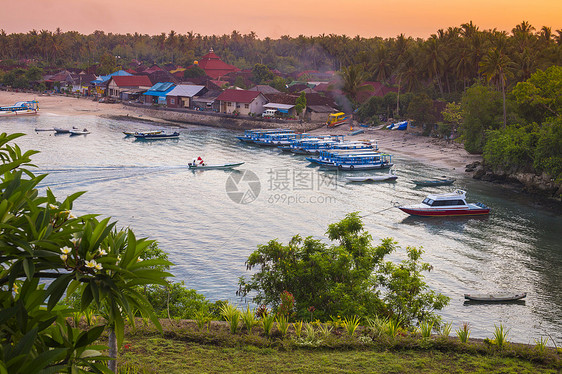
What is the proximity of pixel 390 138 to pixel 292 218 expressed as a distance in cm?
3857

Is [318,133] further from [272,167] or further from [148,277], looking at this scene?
[148,277]

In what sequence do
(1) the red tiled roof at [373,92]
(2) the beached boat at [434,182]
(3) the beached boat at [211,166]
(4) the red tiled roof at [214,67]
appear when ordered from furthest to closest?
(4) the red tiled roof at [214,67], (1) the red tiled roof at [373,92], (3) the beached boat at [211,166], (2) the beached boat at [434,182]

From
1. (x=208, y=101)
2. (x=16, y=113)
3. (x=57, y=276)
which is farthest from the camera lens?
(x=208, y=101)

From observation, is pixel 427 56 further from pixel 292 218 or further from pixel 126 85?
pixel 126 85

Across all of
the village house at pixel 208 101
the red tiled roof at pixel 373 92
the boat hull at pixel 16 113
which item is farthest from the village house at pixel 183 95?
the red tiled roof at pixel 373 92

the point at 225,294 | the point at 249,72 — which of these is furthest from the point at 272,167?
the point at 249,72

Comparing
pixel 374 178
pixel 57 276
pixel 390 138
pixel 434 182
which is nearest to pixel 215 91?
pixel 390 138

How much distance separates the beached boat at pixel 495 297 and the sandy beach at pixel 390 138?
31.1 m

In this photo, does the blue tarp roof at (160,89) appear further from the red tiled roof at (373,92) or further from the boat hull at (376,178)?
the boat hull at (376,178)

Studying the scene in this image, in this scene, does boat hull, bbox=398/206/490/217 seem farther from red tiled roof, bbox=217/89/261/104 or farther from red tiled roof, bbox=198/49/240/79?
red tiled roof, bbox=198/49/240/79

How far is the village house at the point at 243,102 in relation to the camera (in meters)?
90.4

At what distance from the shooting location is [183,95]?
100312mm

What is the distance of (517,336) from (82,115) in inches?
3463

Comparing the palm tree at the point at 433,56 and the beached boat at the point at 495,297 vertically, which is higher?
the palm tree at the point at 433,56
